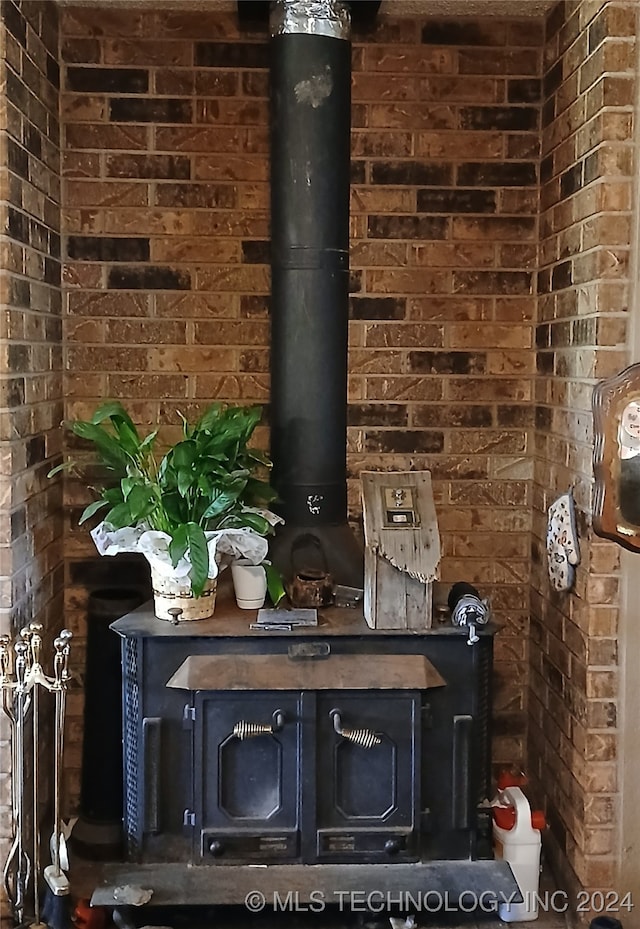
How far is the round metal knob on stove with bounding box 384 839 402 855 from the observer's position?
2.24m

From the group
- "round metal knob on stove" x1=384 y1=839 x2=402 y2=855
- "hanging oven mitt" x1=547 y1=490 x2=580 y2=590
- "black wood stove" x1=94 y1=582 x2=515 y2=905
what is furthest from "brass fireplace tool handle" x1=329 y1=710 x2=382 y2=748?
"hanging oven mitt" x1=547 y1=490 x2=580 y2=590

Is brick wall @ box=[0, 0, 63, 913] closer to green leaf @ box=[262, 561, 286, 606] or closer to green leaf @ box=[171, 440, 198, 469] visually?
green leaf @ box=[171, 440, 198, 469]

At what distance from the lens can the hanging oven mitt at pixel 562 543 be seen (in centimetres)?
237

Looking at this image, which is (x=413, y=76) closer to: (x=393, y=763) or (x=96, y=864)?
(x=393, y=763)

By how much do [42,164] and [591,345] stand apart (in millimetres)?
1360

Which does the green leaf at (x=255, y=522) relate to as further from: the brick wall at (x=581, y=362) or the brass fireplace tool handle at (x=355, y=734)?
the brick wall at (x=581, y=362)

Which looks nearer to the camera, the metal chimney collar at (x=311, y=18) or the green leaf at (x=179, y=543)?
the green leaf at (x=179, y=543)

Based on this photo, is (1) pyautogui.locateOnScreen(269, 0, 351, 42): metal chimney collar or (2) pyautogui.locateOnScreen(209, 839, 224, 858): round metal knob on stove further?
(1) pyautogui.locateOnScreen(269, 0, 351, 42): metal chimney collar

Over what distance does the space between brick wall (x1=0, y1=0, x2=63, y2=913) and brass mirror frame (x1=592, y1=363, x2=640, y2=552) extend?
4.04 feet

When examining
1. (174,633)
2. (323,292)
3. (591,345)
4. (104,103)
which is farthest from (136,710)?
(104,103)

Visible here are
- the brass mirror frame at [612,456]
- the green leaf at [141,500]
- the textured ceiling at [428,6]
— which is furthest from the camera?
the textured ceiling at [428,6]

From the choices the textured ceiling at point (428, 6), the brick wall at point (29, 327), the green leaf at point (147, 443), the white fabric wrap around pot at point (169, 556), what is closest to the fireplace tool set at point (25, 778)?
the brick wall at point (29, 327)

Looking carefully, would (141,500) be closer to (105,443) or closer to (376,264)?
(105,443)

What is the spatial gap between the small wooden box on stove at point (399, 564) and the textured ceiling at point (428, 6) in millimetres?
1277
